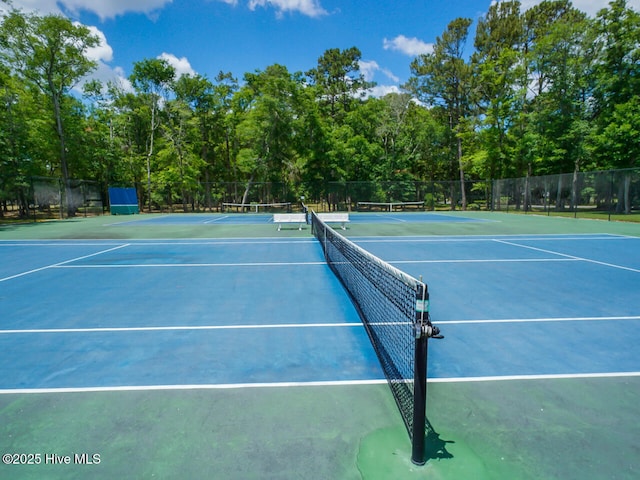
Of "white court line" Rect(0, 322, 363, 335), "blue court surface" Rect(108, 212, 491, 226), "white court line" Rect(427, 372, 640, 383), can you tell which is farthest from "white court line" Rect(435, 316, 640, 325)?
"blue court surface" Rect(108, 212, 491, 226)

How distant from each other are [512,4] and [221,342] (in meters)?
48.2

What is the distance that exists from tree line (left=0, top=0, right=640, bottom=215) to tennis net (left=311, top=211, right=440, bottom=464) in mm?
31135

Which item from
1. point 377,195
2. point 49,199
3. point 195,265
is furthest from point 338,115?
point 195,265

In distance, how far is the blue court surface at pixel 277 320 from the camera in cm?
395

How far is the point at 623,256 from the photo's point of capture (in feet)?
34.5

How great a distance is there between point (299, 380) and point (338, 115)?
4575cm

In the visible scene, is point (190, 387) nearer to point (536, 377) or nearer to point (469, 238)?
point (536, 377)

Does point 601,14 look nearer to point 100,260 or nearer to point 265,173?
point 265,173

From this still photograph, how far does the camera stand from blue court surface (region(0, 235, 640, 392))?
3951mm

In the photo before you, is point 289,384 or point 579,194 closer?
point 289,384

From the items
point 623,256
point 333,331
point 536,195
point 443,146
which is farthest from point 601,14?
point 333,331

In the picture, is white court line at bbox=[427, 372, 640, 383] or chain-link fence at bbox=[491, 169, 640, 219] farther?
chain-link fence at bbox=[491, 169, 640, 219]

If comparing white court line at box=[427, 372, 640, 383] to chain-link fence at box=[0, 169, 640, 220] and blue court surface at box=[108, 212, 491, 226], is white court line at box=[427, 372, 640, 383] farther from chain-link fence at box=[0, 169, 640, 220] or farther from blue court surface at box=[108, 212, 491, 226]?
chain-link fence at box=[0, 169, 640, 220]

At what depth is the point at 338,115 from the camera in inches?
1816
